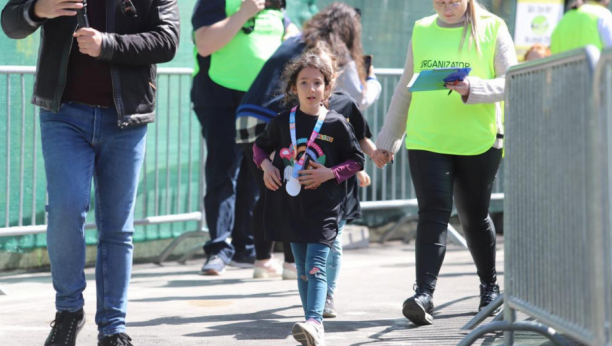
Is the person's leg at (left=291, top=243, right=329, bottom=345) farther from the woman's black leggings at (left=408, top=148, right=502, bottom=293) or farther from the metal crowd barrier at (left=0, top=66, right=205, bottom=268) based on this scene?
the metal crowd barrier at (left=0, top=66, right=205, bottom=268)

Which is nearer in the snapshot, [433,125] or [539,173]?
[539,173]

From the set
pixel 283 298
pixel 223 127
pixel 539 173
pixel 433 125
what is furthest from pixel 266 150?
pixel 223 127

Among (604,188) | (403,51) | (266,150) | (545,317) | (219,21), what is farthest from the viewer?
(403,51)

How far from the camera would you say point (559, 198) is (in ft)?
12.0

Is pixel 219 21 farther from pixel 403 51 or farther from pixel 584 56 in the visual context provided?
pixel 584 56

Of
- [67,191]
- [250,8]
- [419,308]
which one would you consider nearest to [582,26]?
[250,8]

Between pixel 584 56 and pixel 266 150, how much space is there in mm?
2350

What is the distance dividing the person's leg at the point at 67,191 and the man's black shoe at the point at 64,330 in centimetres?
3

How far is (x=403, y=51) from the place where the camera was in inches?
385

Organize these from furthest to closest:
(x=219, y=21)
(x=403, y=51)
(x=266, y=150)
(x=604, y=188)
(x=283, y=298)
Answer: (x=403, y=51) < (x=219, y=21) < (x=283, y=298) < (x=266, y=150) < (x=604, y=188)

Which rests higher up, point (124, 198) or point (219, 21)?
point (219, 21)

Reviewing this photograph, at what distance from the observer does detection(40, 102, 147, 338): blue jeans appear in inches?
179

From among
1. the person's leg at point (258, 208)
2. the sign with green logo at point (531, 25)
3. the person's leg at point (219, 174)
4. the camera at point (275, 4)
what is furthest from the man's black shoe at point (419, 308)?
the sign with green logo at point (531, 25)

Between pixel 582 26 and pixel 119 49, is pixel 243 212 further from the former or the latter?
pixel 119 49
